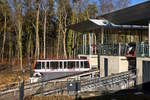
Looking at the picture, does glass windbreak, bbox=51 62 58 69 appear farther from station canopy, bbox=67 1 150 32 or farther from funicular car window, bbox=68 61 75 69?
station canopy, bbox=67 1 150 32

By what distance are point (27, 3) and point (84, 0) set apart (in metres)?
8.90

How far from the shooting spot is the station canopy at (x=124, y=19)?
22953 millimetres

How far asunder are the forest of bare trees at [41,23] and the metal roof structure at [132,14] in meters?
18.7

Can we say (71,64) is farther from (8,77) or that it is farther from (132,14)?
(8,77)

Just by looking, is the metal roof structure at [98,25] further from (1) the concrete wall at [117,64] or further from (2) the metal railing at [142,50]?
(2) the metal railing at [142,50]

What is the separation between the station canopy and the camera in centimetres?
2295

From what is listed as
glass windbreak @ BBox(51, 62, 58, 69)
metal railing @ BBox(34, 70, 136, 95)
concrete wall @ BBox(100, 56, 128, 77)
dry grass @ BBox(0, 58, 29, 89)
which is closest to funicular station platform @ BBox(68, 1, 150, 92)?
concrete wall @ BBox(100, 56, 128, 77)

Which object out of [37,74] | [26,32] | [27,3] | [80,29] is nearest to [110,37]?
[80,29]

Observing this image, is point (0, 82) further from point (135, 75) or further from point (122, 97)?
point (122, 97)

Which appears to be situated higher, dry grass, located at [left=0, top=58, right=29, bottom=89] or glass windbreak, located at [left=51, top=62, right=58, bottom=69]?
glass windbreak, located at [left=51, top=62, right=58, bottom=69]

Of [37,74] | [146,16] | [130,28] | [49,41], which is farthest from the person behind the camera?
[49,41]

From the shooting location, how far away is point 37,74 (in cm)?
2900

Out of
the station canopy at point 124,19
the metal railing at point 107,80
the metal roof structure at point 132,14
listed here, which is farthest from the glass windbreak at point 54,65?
the metal railing at point 107,80

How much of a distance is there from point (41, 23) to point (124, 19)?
94.4 feet
